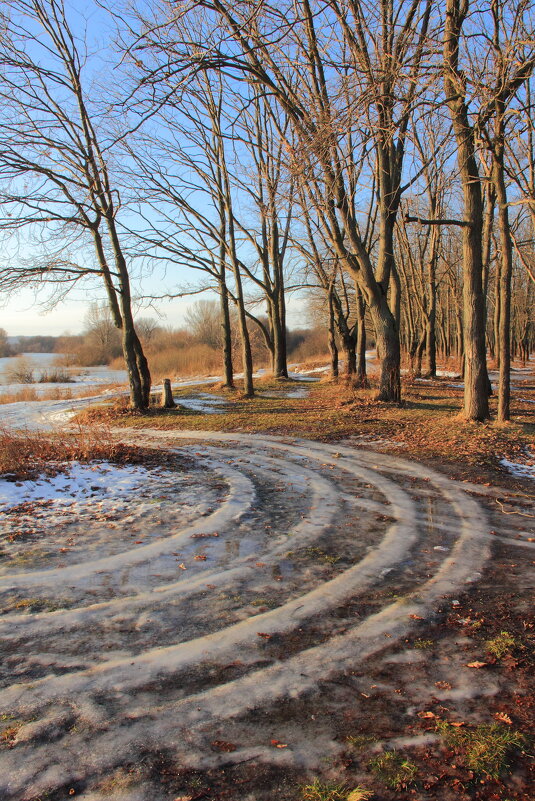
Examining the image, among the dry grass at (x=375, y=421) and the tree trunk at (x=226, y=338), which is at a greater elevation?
the tree trunk at (x=226, y=338)

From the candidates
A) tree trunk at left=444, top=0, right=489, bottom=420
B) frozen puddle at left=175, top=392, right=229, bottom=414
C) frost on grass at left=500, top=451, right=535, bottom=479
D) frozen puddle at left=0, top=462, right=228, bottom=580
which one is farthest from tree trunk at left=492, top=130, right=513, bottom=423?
frozen puddle at left=175, top=392, right=229, bottom=414

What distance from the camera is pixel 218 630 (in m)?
3.49

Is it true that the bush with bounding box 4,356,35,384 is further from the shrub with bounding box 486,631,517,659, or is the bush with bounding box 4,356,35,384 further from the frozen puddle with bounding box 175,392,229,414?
the shrub with bounding box 486,631,517,659

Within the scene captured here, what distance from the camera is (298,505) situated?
6.46 m

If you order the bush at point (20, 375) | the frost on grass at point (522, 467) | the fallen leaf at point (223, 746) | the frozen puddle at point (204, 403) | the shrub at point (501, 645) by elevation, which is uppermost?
the bush at point (20, 375)

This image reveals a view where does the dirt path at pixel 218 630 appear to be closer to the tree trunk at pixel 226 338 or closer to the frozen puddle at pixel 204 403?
the frozen puddle at pixel 204 403

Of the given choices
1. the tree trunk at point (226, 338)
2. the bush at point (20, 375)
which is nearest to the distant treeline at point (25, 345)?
the bush at point (20, 375)

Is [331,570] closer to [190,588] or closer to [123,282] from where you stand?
[190,588]

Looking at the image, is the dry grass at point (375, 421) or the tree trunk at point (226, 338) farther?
the tree trunk at point (226, 338)

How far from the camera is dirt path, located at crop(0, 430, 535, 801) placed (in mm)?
2363

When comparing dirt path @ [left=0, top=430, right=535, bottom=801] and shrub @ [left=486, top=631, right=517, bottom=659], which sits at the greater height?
dirt path @ [left=0, top=430, right=535, bottom=801]

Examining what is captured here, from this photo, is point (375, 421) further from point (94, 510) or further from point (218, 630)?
point (218, 630)

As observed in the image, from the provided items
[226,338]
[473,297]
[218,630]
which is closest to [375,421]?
[473,297]

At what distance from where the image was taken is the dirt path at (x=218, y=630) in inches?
93.0
